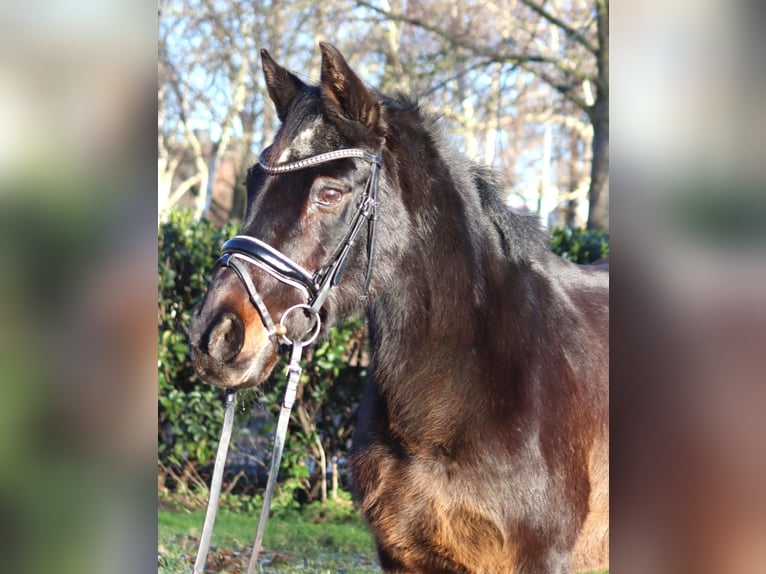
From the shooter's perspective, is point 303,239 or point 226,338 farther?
point 303,239

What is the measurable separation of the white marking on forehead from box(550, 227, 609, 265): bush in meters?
4.55

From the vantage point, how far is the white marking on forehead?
2410 millimetres

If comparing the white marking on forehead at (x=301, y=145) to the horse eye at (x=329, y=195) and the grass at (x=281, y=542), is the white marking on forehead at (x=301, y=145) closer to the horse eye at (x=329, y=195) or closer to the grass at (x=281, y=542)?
the horse eye at (x=329, y=195)

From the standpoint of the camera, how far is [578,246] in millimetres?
6770

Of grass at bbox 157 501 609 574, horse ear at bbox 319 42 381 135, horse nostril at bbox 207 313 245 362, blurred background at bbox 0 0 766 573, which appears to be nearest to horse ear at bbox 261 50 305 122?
horse ear at bbox 319 42 381 135

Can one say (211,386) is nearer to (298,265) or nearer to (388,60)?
(298,265)

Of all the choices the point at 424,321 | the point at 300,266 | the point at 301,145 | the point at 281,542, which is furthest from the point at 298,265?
the point at 281,542

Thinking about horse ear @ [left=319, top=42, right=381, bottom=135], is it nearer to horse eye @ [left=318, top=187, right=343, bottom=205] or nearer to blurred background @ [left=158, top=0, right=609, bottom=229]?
horse eye @ [left=318, top=187, right=343, bottom=205]
